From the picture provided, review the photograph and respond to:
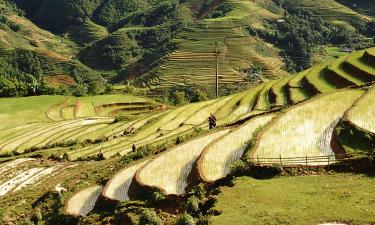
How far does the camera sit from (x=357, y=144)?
29312mm

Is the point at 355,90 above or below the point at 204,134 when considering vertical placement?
above

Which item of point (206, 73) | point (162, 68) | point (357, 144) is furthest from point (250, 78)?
point (357, 144)

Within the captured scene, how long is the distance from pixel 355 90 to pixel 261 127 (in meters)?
9.05

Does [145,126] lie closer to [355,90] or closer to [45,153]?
[45,153]

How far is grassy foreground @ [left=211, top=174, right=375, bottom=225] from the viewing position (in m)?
21.3

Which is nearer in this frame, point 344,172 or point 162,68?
point 344,172

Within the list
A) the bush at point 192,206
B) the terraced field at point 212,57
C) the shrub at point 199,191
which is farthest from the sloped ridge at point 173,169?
the terraced field at point 212,57

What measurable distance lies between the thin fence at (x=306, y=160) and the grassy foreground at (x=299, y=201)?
1.07 meters

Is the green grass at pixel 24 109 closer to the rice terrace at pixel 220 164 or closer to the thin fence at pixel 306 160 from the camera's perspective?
the rice terrace at pixel 220 164

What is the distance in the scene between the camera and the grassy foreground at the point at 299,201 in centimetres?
2127

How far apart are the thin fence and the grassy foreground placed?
3.51 ft

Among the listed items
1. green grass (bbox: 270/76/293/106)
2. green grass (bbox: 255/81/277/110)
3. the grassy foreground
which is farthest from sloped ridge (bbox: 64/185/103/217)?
green grass (bbox: 255/81/277/110)

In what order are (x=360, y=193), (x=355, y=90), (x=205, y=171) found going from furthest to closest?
(x=355, y=90) < (x=205, y=171) < (x=360, y=193)

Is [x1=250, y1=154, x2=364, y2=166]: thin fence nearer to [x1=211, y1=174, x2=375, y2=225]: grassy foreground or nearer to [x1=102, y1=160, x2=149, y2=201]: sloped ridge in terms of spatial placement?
[x1=211, y1=174, x2=375, y2=225]: grassy foreground
